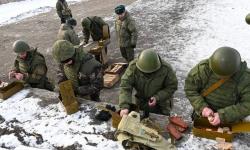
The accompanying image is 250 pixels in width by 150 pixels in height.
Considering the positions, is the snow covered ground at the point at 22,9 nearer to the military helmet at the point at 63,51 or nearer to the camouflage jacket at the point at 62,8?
the camouflage jacket at the point at 62,8

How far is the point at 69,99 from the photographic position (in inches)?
217

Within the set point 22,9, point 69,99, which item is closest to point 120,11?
point 69,99

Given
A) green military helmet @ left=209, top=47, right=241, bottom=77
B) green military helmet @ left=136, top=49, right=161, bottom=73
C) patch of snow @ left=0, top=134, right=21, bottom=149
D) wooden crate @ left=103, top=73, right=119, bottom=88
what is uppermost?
green military helmet @ left=209, top=47, right=241, bottom=77

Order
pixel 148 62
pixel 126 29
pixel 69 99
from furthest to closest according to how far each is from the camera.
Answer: pixel 126 29, pixel 69 99, pixel 148 62

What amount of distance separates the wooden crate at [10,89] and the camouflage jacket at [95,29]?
→ 3455mm

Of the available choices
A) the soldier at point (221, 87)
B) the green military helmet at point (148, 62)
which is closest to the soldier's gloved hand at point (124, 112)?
the green military helmet at point (148, 62)

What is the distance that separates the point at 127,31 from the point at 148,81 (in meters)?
4.19

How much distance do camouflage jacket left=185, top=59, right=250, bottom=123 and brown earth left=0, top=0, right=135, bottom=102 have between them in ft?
14.2

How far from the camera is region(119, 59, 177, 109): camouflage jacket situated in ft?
16.2

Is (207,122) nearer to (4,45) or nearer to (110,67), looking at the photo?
(110,67)

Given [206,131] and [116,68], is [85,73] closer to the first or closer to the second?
[206,131]

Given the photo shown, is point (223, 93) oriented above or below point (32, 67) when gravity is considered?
above

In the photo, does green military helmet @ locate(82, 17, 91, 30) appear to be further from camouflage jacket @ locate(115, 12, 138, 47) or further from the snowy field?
the snowy field

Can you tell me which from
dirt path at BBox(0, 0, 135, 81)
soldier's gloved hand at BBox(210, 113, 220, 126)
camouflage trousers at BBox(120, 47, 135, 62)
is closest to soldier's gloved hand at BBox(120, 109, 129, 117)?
soldier's gloved hand at BBox(210, 113, 220, 126)
